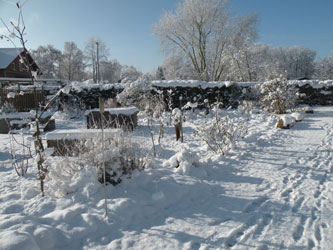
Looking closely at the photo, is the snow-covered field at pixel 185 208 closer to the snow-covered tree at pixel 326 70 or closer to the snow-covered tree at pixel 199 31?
the snow-covered tree at pixel 199 31

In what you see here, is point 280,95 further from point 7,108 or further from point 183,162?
→ point 7,108

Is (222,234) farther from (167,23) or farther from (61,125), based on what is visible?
(167,23)

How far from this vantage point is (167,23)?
2158 cm

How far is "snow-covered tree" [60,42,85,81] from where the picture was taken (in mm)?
40281

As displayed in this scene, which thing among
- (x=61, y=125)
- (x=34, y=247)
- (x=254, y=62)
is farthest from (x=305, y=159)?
(x=254, y=62)

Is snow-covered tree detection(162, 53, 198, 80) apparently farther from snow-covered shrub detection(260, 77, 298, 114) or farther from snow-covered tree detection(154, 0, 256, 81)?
snow-covered shrub detection(260, 77, 298, 114)

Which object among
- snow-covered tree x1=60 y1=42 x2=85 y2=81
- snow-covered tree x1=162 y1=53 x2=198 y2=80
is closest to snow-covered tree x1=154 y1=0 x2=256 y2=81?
snow-covered tree x1=162 y1=53 x2=198 y2=80

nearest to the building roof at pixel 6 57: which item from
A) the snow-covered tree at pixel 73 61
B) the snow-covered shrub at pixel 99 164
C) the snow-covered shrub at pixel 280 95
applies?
the snow-covered tree at pixel 73 61

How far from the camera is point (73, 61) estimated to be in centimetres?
4044

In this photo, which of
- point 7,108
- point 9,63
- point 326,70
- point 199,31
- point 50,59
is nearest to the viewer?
point 7,108

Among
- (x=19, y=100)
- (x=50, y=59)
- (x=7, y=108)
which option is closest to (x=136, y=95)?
(x=19, y=100)

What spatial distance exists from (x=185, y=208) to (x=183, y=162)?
3.14 feet

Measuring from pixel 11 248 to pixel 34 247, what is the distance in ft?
0.48

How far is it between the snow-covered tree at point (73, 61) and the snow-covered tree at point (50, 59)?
344 centimetres
